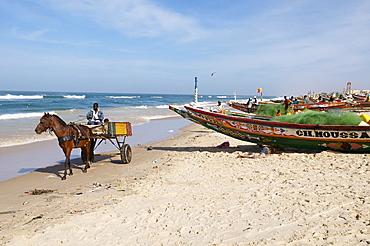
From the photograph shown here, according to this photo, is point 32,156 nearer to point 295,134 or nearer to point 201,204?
point 201,204

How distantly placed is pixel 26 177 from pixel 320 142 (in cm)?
837

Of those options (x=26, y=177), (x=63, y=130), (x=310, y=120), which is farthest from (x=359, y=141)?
(x=26, y=177)

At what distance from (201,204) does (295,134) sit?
5.04 meters

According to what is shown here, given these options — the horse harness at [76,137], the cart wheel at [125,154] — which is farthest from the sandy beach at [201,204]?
the horse harness at [76,137]

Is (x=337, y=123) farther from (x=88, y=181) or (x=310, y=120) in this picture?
(x=88, y=181)

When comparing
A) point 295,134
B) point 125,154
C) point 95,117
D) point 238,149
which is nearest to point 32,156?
point 95,117

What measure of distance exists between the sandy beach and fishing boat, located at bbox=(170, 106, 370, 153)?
0.42 m

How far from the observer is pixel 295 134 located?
8977 mm

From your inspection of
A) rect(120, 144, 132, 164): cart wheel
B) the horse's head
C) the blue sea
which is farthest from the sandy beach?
the blue sea

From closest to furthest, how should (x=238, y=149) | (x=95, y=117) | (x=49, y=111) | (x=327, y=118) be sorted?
(x=327, y=118) < (x=95, y=117) < (x=238, y=149) < (x=49, y=111)

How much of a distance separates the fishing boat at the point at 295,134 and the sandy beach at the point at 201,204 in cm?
42

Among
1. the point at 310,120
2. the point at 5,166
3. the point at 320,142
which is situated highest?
the point at 310,120

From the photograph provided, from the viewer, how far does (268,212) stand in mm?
4500

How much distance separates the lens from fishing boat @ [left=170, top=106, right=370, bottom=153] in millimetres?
8391
